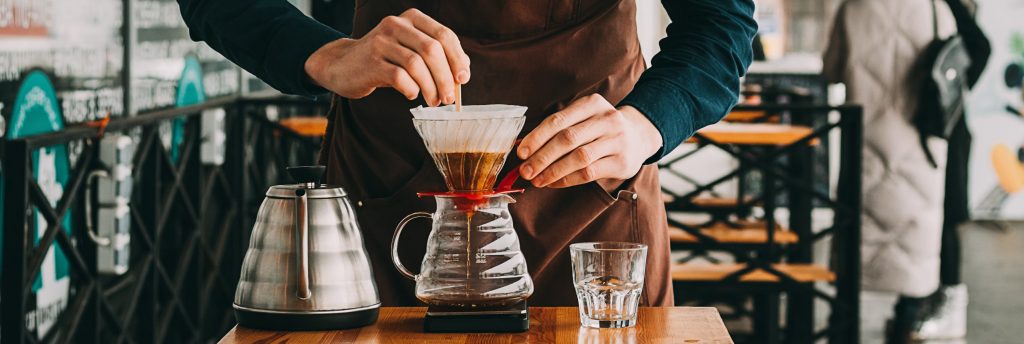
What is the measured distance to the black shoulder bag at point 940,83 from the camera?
4.69 meters

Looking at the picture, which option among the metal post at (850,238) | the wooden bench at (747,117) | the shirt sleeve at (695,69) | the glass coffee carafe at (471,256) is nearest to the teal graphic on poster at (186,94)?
the wooden bench at (747,117)

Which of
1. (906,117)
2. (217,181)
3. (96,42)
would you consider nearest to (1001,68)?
(906,117)

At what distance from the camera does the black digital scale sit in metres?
1.35

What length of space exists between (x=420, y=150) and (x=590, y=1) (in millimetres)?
310

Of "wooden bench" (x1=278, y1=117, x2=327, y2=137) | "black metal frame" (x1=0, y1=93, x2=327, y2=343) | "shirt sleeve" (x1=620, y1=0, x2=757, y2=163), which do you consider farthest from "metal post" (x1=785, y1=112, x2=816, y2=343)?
"shirt sleeve" (x1=620, y1=0, x2=757, y2=163)

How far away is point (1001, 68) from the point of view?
9.51 m

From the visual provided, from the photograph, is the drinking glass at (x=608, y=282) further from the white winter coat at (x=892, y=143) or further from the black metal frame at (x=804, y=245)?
the white winter coat at (x=892, y=143)

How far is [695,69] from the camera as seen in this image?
1.59 m

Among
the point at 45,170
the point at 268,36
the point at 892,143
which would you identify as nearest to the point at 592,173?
the point at 268,36

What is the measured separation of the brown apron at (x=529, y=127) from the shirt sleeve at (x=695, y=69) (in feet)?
0.33

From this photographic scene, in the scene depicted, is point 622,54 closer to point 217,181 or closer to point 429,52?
point 429,52

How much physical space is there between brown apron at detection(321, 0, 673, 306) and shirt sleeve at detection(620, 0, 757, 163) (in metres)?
0.10

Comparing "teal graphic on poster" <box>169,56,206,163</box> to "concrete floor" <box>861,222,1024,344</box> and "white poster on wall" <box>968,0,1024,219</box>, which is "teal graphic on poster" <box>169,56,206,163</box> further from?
"white poster on wall" <box>968,0,1024,219</box>

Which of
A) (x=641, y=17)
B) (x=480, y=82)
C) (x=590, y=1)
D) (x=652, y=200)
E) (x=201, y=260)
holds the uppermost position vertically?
(x=641, y=17)
